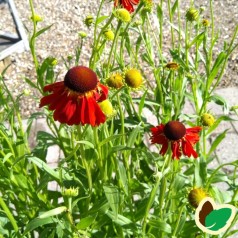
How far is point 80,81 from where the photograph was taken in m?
0.75

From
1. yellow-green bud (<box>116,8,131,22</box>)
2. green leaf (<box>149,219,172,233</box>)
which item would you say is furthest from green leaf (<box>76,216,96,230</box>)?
yellow-green bud (<box>116,8,131,22</box>)

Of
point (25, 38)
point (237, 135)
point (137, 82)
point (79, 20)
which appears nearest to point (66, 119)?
point (137, 82)

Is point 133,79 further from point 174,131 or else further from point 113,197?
point 113,197

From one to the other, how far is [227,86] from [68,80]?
4.97ft

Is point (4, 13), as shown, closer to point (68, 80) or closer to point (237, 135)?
point (237, 135)

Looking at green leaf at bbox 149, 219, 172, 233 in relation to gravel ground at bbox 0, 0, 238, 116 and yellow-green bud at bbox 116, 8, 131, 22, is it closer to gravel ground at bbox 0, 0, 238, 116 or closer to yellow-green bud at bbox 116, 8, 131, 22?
yellow-green bud at bbox 116, 8, 131, 22

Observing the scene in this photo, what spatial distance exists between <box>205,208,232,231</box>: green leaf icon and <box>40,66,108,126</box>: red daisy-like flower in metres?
0.23

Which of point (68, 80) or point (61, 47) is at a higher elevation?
point (68, 80)

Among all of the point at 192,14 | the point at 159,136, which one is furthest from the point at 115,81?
the point at 192,14

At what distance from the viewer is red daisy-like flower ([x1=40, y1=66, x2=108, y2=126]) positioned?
2.35 ft

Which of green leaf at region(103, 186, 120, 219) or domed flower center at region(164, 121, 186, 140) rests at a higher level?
domed flower center at region(164, 121, 186, 140)

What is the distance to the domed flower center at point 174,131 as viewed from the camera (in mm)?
820

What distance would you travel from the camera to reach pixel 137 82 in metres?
0.88

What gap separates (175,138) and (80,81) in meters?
0.21
